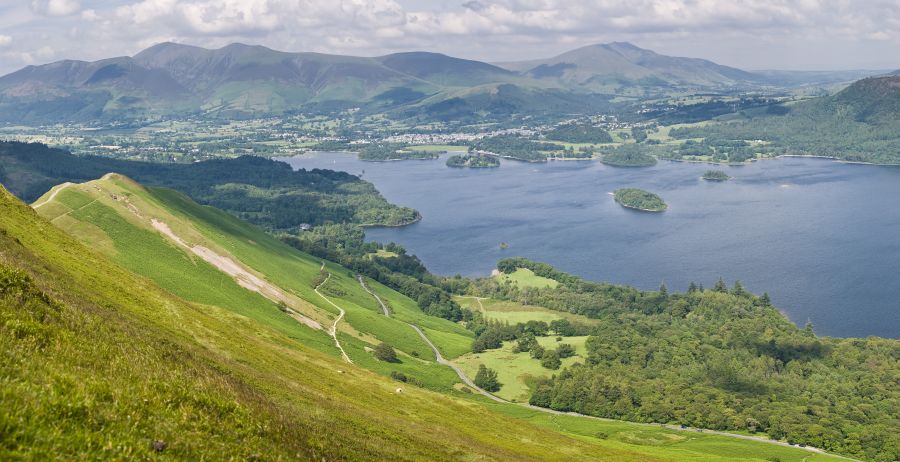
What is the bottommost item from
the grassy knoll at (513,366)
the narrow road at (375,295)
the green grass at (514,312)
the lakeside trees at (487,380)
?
the green grass at (514,312)

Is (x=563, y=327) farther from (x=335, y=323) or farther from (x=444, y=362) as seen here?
(x=335, y=323)

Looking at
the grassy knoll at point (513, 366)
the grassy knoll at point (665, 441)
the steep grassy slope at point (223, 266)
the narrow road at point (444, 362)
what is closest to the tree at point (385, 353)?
the steep grassy slope at point (223, 266)

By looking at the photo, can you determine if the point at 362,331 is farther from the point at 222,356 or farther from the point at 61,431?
the point at 61,431

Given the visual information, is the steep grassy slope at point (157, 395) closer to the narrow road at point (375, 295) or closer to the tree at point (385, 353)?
the tree at point (385, 353)

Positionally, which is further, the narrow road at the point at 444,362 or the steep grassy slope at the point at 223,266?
the narrow road at the point at 444,362

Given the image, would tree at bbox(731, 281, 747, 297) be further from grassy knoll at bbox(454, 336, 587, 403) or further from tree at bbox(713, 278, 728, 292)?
grassy knoll at bbox(454, 336, 587, 403)

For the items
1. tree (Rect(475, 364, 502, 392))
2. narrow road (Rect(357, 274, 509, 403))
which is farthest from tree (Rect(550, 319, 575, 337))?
tree (Rect(475, 364, 502, 392))

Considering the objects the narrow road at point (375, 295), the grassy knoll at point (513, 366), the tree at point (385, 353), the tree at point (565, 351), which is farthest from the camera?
the narrow road at point (375, 295)
